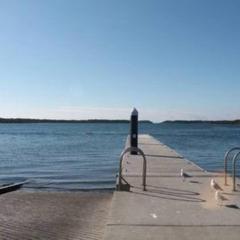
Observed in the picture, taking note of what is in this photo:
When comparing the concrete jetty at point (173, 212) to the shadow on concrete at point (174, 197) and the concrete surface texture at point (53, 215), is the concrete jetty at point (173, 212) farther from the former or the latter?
the concrete surface texture at point (53, 215)

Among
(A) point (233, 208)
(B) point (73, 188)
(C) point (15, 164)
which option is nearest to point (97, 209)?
(A) point (233, 208)

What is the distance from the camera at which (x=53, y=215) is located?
10.4 meters

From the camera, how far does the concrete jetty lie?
751cm

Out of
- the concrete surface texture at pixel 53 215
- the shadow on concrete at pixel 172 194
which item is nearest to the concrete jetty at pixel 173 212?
the shadow on concrete at pixel 172 194

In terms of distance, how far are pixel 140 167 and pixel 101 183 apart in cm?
141

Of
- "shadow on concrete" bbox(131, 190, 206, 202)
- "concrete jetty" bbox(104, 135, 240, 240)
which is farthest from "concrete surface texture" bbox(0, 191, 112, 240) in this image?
"shadow on concrete" bbox(131, 190, 206, 202)

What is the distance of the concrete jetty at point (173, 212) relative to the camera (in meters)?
7.51

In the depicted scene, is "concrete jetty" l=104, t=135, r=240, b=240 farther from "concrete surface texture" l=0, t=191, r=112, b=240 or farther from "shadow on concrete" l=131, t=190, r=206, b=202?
"concrete surface texture" l=0, t=191, r=112, b=240

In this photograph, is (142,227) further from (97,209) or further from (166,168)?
(166,168)

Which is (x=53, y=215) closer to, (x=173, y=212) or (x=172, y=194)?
(x=172, y=194)

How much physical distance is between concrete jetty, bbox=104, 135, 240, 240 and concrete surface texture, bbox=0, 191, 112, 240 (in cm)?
57

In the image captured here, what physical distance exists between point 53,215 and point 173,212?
2647mm

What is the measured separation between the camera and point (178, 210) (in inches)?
358

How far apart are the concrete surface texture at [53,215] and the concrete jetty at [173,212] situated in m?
0.57
